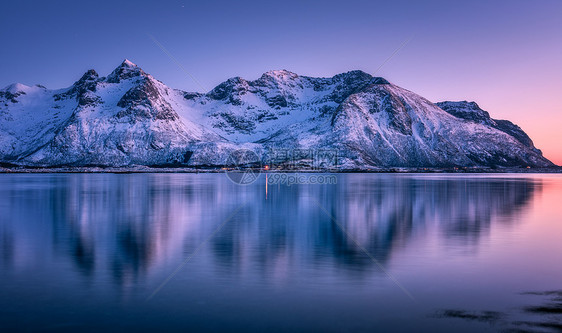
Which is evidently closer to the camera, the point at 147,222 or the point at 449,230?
the point at 449,230

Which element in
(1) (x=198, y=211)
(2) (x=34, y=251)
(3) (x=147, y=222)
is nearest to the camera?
(2) (x=34, y=251)

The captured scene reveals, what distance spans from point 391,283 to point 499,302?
3.78m

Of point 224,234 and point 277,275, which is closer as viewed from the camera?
point 277,275

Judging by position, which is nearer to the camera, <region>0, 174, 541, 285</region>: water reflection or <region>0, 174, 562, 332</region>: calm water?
<region>0, 174, 562, 332</region>: calm water

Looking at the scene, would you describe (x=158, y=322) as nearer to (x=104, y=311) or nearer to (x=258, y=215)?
(x=104, y=311)

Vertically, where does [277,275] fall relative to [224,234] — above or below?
above

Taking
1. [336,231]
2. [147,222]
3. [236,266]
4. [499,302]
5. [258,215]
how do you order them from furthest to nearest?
[258,215] < [147,222] < [336,231] < [236,266] < [499,302]

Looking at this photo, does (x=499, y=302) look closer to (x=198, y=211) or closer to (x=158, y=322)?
(x=158, y=322)

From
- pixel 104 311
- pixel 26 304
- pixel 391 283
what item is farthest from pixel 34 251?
pixel 391 283

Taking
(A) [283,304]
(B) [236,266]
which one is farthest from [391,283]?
(B) [236,266]

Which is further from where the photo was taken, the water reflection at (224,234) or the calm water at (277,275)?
the water reflection at (224,234)

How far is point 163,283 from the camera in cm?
1658

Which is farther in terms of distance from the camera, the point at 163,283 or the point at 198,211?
the point at 198,211

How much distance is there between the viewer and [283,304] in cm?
1414
